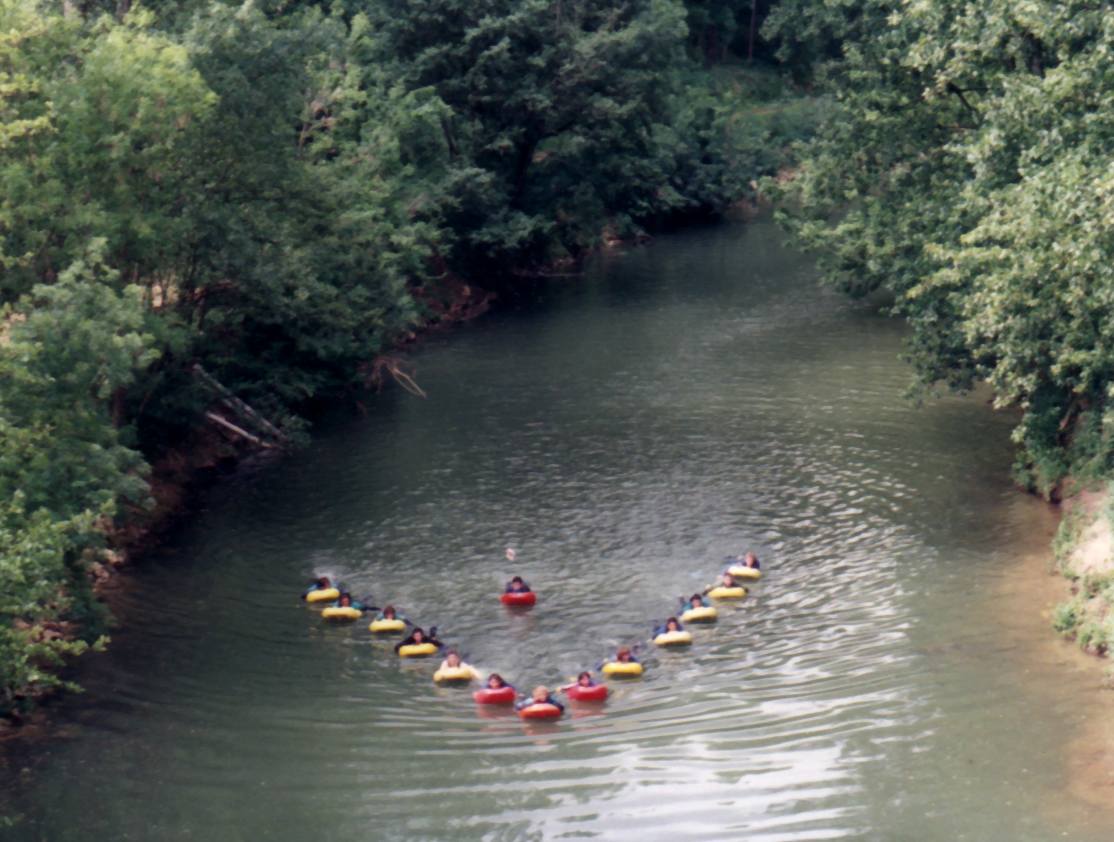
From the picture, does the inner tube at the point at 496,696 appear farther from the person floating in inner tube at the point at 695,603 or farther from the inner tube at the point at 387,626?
the person floating in inner tube at the point at 695,603

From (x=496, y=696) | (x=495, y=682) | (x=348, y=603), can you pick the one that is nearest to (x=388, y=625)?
(x=348, y=603)

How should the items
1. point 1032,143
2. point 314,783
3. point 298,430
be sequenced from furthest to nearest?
point 298,430 < point 1032,143 < point 314,783

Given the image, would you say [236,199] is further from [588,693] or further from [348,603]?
[588,693]

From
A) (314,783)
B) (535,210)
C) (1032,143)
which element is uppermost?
(1032,143)

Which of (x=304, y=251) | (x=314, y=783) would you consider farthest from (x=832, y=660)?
(x=304, y=251)

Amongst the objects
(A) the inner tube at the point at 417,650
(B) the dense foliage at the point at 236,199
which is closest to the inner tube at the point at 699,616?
A: (A) the inner tube at the point at 417,650

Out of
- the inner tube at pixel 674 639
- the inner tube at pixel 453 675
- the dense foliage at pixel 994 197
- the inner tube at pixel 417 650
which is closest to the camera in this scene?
the inner tube at pixel 453 675

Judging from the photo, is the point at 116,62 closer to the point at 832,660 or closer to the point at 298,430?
the point at 298,430
